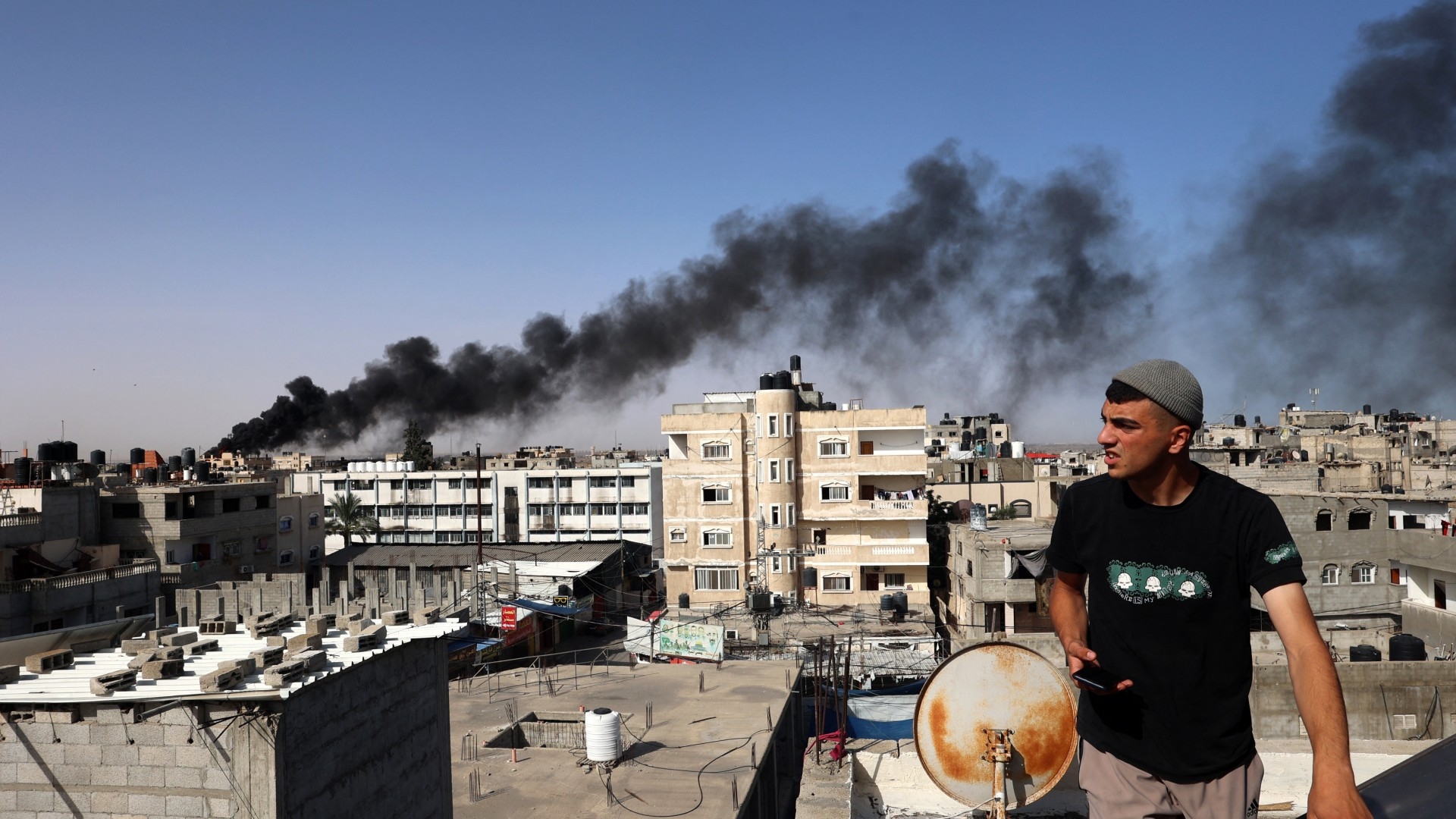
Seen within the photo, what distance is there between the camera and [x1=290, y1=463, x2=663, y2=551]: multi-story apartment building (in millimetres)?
56688

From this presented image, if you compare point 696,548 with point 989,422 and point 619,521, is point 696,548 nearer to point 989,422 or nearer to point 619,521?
point 619,521

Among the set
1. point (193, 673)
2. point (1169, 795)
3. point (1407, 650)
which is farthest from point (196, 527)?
point (1169, 795)

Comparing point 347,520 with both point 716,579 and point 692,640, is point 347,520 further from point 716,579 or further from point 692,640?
point 692,640

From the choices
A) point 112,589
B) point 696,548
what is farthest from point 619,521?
point 112,589

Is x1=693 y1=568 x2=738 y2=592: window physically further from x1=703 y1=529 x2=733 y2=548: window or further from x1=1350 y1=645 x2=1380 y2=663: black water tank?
x1=1350 y1=645 x2=1380 y2=663: black water tank

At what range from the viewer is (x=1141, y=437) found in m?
3.07

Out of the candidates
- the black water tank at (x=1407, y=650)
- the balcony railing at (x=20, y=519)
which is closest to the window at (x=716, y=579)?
the black water tank at (x=1407, y=650)

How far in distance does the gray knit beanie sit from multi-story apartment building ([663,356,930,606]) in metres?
33.9

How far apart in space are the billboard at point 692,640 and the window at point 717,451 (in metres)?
8.30

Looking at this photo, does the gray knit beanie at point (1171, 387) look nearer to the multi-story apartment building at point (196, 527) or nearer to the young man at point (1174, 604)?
the young man at point (1174, 604)

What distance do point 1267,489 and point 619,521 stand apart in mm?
33887

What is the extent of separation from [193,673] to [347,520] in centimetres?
5091

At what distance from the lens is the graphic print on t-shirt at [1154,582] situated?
10.0ft

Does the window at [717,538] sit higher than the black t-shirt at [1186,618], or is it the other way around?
the black t-shirt at [1186,618]
